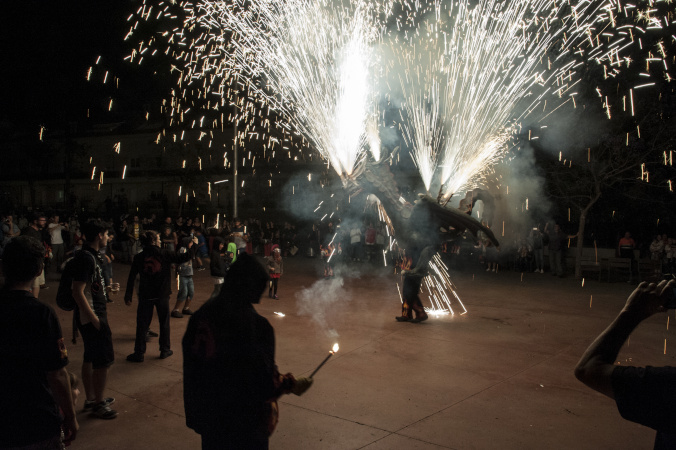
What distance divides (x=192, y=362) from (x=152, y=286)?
165 inches

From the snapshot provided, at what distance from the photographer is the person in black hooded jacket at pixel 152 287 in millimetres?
6395

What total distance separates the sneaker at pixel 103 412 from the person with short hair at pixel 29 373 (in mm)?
2365

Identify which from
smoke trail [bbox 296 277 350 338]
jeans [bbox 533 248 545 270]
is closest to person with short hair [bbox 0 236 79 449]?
smoke trail [bbox 296 277 350 338]

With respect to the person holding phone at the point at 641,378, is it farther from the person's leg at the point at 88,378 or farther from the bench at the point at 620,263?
the bench at the point at 620,263

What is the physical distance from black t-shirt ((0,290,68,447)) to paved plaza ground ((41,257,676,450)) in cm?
197

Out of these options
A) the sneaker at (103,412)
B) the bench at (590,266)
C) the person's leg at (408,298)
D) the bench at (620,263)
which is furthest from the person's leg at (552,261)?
the sneaker at (103,412)

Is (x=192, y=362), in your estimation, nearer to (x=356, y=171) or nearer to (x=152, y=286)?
(x=152, y=286)

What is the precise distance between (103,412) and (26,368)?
8.56 ft

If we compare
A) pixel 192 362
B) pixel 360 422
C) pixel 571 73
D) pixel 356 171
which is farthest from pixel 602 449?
pixel 571 73

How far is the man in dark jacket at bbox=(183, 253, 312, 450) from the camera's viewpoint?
2467 mm

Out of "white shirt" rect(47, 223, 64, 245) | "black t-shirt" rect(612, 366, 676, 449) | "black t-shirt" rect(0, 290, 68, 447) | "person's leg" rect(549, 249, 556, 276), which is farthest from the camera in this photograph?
"person's leg" rect(549, 249, 556, 276)

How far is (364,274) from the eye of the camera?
49.7ft

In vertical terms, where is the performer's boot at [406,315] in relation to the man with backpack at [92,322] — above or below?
below

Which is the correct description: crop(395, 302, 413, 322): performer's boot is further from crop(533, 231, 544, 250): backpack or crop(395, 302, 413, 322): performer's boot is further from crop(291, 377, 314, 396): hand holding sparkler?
crop(533, 231, 544, 250): backpack
